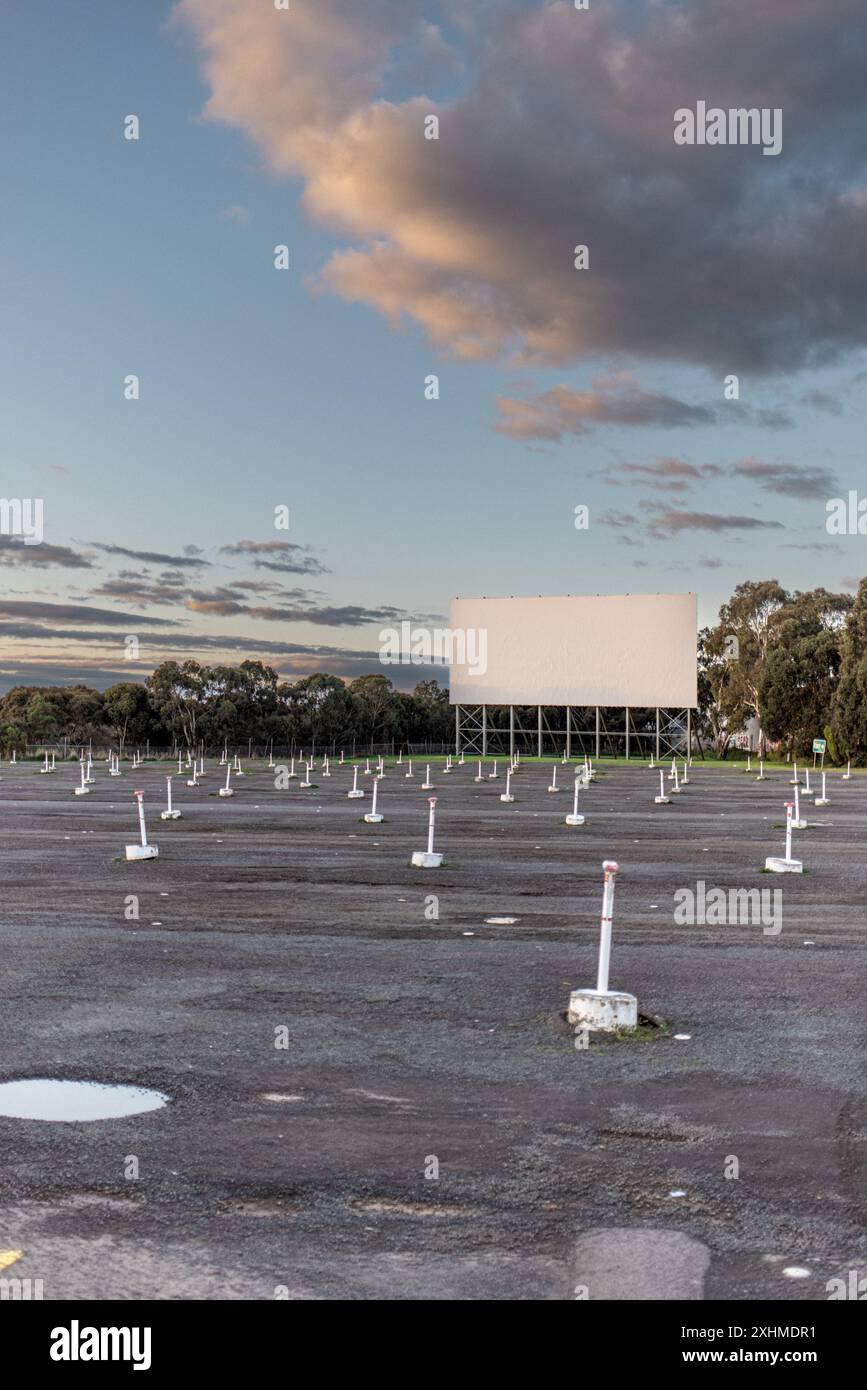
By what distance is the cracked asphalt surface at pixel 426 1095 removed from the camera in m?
5.13

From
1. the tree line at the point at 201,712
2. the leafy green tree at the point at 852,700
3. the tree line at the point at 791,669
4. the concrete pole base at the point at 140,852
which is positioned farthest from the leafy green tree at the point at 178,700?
the concrete pole base at the point at 140,852

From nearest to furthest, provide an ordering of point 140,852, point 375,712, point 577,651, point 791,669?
point 140,852 < point 791,669 < point 577,651 < point 375,712

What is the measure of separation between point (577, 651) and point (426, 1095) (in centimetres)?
8953

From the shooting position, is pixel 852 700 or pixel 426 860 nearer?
pixel 426 860

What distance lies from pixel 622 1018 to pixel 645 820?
2393 centimetres

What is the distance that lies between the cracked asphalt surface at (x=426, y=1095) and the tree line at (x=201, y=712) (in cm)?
9400

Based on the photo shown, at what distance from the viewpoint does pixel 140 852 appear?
20766mm

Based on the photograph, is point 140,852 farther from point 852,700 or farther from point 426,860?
point 852,700

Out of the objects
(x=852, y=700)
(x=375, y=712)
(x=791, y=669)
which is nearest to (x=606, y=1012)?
(x=852, y=700)

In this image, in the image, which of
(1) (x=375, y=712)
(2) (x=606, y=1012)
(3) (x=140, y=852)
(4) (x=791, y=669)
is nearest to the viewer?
(2) (x=606, y=1012)

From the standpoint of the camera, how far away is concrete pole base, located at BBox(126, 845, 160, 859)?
67.6 ft

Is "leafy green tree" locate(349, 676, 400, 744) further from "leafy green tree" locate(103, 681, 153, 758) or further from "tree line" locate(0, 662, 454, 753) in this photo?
"leafy green tree" locate(103, 681, 153, 758)
